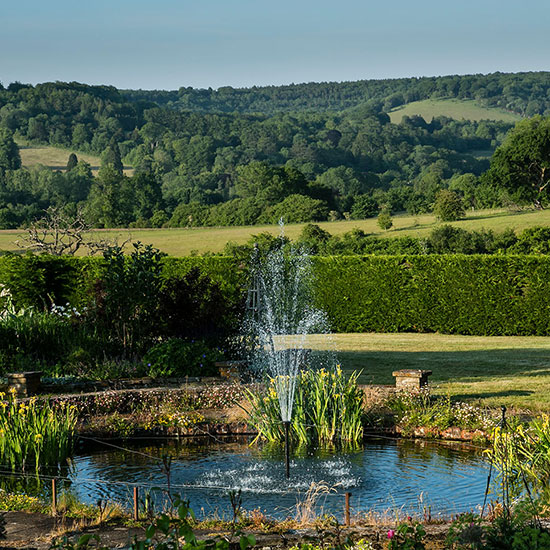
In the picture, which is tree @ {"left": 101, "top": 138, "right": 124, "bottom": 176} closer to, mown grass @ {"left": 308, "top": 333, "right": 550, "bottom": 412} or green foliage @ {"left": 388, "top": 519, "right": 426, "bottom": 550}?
mown grass @ {"left": 308, "top": 333, "right": 550, "bottom": 412}

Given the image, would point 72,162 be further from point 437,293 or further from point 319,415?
point 319,415

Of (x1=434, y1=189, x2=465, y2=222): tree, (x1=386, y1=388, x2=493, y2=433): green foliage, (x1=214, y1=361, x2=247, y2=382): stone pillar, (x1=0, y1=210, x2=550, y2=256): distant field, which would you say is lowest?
(x1=386, y1=388, x2=493, y2=433): green foliage

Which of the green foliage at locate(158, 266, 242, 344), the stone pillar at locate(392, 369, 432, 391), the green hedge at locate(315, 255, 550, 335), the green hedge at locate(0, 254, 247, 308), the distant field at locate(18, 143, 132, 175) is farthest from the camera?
the distant field at locate(18, 143, 132, 175)

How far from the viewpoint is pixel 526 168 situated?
164ft

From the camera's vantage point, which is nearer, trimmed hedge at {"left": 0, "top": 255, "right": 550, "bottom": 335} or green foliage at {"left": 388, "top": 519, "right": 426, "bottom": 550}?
green foliage at {"left": 388, "top": 519, "right": 426, "bottom": 550}

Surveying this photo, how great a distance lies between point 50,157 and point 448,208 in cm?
5832

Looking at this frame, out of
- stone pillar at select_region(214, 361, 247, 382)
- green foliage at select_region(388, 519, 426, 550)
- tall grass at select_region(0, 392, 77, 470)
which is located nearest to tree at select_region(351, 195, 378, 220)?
stone pillar at select_region(214, 361, 247, 382)

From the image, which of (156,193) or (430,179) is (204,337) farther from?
(430,179)

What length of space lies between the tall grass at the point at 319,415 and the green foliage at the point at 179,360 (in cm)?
274

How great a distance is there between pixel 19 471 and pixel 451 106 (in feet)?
454

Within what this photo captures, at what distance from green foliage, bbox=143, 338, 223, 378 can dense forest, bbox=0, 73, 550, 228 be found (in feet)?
102

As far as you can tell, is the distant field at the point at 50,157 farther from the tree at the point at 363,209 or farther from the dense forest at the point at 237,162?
the tree at the point at 363,209

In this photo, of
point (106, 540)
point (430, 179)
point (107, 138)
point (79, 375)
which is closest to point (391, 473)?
point (106, 540)

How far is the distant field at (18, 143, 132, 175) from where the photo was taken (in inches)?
3390
